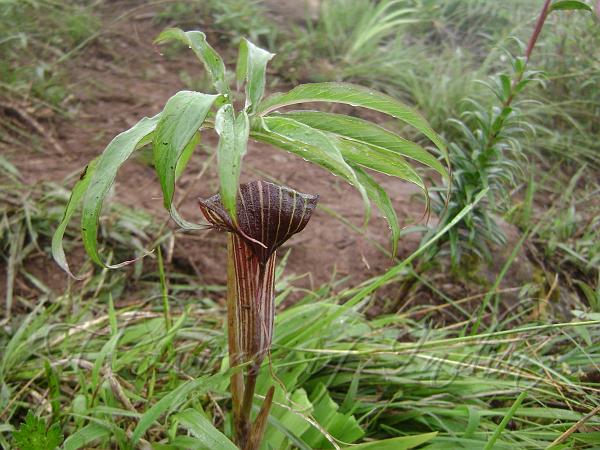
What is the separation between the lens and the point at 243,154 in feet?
2.17

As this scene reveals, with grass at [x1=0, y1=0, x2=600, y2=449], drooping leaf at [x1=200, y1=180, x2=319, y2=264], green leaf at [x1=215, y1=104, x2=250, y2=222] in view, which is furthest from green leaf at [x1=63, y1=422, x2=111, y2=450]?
green leaf at [x1=215, y1=104, x2=250, y2=222]

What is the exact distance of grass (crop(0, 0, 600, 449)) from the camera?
1.24 metres

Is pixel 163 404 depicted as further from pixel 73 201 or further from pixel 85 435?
pixel 73 201

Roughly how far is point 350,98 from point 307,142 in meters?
0.12

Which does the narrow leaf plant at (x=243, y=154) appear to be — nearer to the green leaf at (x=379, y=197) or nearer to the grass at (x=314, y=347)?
the green leaf at (x=379, y=197)

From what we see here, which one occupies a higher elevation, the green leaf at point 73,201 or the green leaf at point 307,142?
the green leaf at point 307,142

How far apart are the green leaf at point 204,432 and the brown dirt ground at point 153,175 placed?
917 mm

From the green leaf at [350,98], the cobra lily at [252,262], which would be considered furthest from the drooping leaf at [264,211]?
the green leaf at [350,98]

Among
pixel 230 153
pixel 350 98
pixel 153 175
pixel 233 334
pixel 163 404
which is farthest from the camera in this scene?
pixel 153 175

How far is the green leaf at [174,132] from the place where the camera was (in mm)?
682

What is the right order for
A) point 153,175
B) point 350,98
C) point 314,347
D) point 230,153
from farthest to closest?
point 153,175
point 314,347
point 350,98
point 230,153

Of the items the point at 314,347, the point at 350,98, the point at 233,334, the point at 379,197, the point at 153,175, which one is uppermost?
the point at 350,98

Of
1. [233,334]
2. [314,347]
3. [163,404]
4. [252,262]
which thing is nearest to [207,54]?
[252,262]

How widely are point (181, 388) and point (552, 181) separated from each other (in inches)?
99.6
